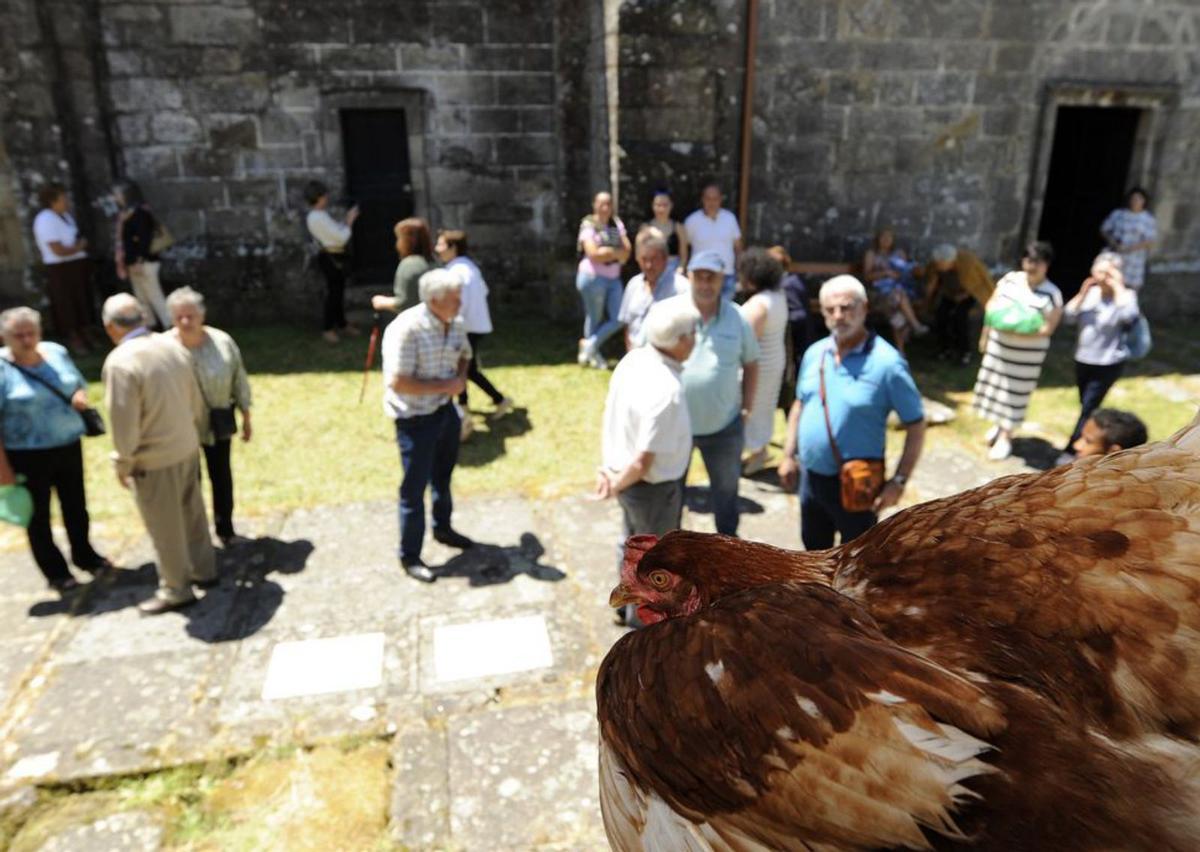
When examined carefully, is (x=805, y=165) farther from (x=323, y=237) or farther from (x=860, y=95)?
(x=323, y=237)

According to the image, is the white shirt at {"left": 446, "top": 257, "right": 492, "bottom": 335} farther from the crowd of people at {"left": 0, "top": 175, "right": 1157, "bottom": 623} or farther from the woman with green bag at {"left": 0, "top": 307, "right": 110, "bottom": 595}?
the woman with green bag at {"left": 0, "top": 307, "right": 110, "bottom": 595}

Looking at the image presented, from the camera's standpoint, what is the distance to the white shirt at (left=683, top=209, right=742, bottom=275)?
9.03 m

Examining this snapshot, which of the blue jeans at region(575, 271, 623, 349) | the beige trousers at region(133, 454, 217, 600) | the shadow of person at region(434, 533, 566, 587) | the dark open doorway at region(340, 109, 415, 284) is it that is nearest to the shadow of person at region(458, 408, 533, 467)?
the shadow of person at region(434, 533, 566, 587)

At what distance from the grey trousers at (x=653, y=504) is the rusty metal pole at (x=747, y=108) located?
6297mm

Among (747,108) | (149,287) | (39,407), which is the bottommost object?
(149,287)

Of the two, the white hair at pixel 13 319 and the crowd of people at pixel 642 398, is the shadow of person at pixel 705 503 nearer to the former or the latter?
the crowd of people at pixel 642 398

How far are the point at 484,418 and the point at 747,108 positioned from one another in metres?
4.67

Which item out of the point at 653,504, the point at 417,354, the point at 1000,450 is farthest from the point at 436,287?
the point at 1000,450

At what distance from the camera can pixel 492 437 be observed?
7.33 m

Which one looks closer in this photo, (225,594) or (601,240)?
(225,594)

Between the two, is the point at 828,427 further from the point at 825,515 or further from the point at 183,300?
the point at 183,300

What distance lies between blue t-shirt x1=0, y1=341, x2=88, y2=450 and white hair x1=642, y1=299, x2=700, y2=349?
3.37m

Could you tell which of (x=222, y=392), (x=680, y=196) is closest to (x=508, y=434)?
(x=222, y=392)

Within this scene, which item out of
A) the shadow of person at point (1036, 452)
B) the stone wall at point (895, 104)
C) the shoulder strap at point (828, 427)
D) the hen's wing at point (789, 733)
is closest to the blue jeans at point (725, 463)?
the shoulder strap at point (828, 427)
